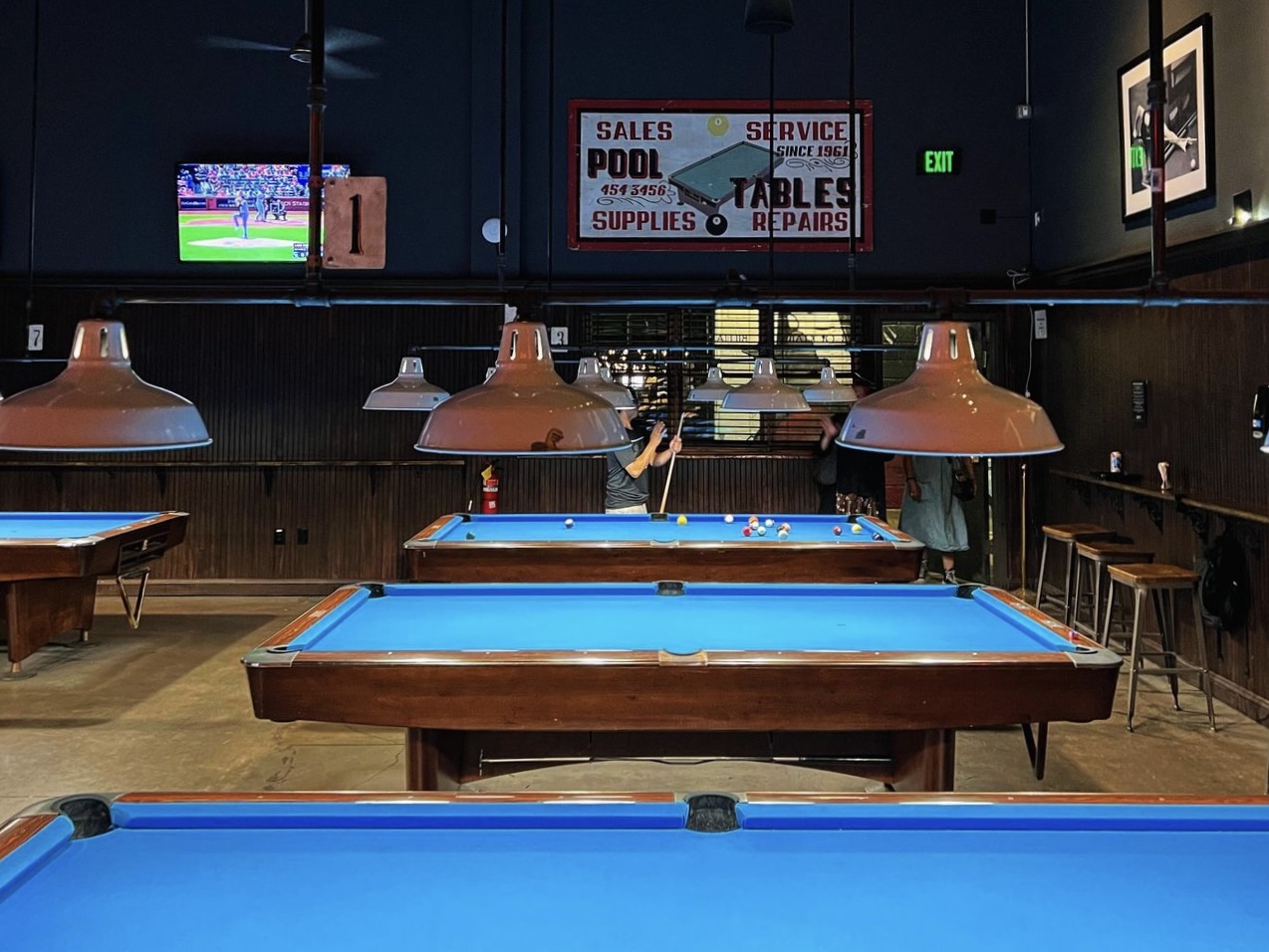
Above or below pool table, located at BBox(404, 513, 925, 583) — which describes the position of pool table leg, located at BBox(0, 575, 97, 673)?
below

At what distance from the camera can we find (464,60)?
809 centimetres

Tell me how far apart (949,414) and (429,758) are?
198 cm

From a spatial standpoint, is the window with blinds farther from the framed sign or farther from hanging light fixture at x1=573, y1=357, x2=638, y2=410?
hanging light fixture at x1=573, y1=357, x2=638, y2=410

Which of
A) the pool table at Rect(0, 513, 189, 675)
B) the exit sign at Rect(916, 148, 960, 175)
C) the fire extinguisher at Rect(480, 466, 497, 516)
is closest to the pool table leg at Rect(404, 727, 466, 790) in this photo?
the pool table at Rect(0, 513, 189, 675)

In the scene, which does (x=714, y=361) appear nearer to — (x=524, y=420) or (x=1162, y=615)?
(x=1162, y=615)

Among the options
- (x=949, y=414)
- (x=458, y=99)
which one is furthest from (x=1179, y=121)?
(x=458, y=99)

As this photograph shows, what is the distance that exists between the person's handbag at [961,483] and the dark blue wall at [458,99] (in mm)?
1654

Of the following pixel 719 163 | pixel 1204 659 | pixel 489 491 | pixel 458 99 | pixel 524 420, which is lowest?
Result: pixel 1204 659

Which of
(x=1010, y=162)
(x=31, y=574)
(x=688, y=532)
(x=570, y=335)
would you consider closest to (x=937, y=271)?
(x=1010, y=162)

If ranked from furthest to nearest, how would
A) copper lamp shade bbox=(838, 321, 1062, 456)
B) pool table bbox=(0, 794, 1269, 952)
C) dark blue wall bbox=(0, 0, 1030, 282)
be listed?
1. dark blue wall bbox=(0, 0, 1030, 282)
2. copper lamp shade bbox=(838, 321, 1062, 456)
3. pool table bbox=(0, 794, 1269, 952)

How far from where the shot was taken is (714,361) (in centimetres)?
817

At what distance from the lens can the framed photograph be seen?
513 centimetres

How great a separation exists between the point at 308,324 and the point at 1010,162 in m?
5.94

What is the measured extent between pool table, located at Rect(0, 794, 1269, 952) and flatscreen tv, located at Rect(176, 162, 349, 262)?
687 centimetres
